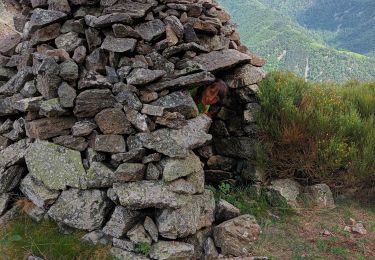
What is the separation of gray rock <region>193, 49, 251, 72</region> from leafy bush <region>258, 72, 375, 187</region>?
0.69m

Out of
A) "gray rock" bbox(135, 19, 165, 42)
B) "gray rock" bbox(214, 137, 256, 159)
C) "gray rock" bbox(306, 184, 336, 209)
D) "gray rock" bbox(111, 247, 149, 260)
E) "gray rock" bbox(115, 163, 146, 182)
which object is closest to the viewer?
"gray rock" bbox(111, 247, 149, 260)

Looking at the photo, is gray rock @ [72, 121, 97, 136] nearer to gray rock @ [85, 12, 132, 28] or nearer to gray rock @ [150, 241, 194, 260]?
gray rock @ [85, 12, 132, 28]

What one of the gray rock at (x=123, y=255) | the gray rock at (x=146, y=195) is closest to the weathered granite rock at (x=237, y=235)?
the gray rock at (x=146, y=195)

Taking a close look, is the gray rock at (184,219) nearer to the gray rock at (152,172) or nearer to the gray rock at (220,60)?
the gray rock at (152,172)

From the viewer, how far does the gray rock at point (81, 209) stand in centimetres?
548

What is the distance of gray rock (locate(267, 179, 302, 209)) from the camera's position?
21.9 feet

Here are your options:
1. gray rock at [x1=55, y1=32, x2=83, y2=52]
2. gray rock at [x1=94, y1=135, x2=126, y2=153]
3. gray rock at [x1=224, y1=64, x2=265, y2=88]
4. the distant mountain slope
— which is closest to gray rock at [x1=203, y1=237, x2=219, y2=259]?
gray rock at [x1=94, y1=135, x2=126, y2=153]

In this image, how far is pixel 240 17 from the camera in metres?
133

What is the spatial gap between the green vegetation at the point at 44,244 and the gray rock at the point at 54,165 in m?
0.62

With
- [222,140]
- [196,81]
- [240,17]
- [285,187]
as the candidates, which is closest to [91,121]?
[196,81]

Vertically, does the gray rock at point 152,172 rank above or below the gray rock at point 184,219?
above

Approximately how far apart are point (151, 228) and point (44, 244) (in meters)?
1.45

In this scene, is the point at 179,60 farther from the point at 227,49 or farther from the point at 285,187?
the point at 285,187

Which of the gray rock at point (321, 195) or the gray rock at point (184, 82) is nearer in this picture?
the gray rock at point (184, 82)
